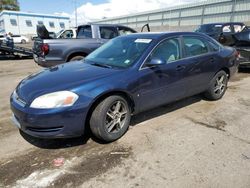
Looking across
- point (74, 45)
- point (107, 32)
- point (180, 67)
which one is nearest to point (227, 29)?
point (107, 32)

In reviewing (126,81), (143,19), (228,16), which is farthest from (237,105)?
(143,19)

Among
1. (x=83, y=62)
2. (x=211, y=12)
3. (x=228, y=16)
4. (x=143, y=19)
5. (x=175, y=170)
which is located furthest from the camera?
(x=143, y=19)

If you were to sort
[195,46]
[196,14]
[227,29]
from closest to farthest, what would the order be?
[195,46] → [227,29] → [196,14]

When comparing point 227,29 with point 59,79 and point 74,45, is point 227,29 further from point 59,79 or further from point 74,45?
point 59,79

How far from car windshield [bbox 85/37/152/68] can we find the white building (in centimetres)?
5094

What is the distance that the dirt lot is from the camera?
2793 mm

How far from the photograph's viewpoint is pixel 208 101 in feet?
18.1

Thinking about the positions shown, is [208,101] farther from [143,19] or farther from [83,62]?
[143,19]

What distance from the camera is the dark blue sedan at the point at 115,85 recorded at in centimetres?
320

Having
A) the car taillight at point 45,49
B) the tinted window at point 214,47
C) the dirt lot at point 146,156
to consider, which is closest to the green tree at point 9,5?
the car taillight at point 45,49

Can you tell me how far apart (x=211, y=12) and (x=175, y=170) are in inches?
1127

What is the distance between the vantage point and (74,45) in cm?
780

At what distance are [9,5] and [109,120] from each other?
7241cm

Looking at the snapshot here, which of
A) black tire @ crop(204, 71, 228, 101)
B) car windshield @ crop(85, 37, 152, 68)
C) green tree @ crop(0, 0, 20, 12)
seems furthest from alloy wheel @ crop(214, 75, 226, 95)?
green tree @ crop(0, 0, 20, 12)
